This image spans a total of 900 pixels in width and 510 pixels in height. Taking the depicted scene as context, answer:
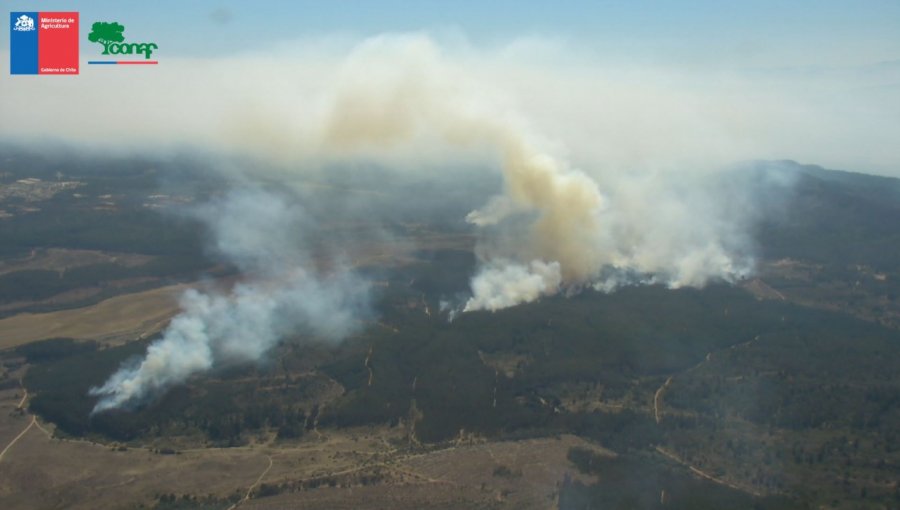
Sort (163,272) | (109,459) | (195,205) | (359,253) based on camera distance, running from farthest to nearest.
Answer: (195,205), (359,253), (163,272), (109,459)

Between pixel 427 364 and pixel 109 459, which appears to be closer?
pixel 109 459

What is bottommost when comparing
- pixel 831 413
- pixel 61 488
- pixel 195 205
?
pixel 61 488

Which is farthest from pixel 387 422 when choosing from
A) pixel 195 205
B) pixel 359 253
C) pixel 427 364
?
pixel 195 205

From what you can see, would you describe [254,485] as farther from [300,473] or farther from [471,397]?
[471,397]

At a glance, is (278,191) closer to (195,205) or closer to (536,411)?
(195,205)

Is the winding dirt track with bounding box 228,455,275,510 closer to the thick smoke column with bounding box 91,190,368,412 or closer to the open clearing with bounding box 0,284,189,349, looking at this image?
the thick smoke column with bounding box 91,190,368,412
